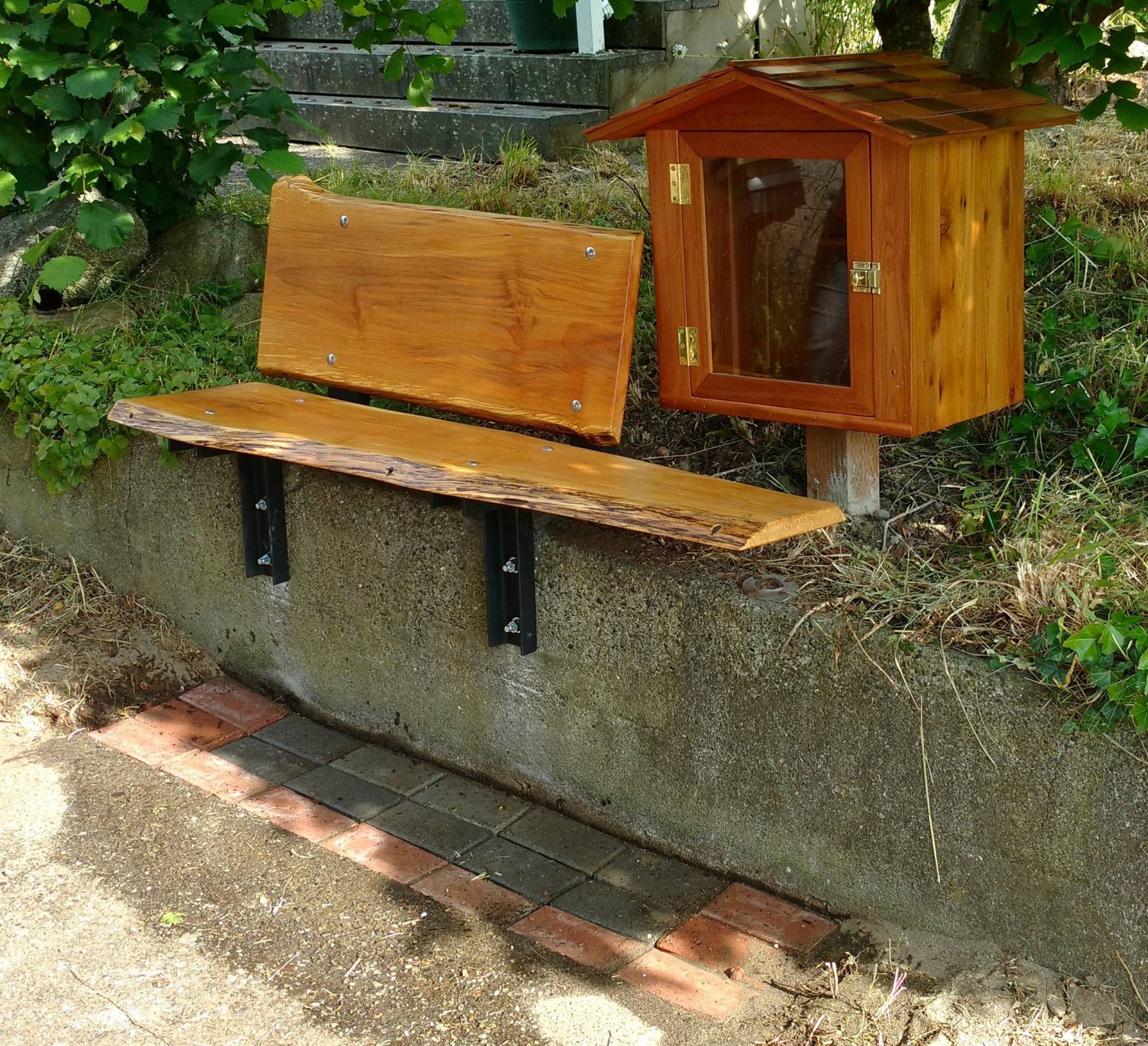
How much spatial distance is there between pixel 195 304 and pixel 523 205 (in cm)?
127

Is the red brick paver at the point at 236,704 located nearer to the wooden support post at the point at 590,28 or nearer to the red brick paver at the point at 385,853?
the red brick paver at the point at 385,853

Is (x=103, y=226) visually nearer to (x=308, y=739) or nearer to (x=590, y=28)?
(x=308, y=739)

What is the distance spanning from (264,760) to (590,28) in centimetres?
407

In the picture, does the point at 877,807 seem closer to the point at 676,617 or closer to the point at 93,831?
the point at 676,617

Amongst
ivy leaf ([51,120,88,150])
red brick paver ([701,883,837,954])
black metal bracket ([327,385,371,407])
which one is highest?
ivy leaf ([51,120,88,150])

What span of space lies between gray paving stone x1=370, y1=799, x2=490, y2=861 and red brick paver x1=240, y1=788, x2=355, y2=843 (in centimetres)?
10

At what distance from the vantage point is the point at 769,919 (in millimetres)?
3117

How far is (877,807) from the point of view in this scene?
2916mm

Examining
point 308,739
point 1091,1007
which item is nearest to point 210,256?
point 308,739

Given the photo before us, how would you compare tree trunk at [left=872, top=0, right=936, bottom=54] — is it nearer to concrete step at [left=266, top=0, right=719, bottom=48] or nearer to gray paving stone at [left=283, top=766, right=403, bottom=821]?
concrete step at [left=266, top=0, right=719, bottom=48]

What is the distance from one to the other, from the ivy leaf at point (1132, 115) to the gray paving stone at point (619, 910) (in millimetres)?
2127

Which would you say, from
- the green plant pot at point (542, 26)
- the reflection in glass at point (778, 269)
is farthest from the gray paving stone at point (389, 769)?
the green plant pot at point (542, 26)

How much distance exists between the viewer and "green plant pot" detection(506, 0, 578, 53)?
662 centimetres

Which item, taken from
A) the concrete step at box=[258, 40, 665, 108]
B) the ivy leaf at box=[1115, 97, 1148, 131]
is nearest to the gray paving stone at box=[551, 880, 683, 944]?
the ivy leaf at box=[1115, 97, 1148, 131]
